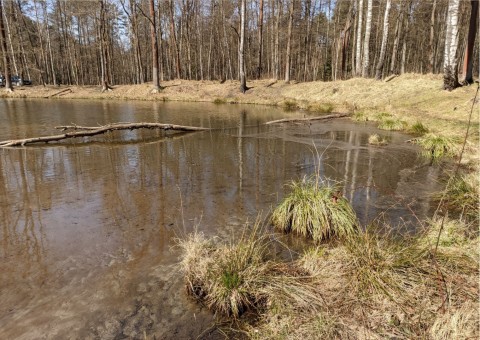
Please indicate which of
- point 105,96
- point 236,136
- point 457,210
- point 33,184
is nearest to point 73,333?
point 33,184

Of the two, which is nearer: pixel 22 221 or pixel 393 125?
pixel 22 221

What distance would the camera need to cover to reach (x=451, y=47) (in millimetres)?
13883

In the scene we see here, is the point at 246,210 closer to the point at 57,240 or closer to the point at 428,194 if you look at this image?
the point at 57,240

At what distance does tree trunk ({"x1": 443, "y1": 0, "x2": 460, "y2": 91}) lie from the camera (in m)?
13.5

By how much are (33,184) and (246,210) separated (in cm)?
463

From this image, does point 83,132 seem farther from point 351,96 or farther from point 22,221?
point 351,96

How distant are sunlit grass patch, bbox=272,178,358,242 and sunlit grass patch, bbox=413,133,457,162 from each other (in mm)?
5620

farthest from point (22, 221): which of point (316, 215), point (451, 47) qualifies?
point (451, 47)

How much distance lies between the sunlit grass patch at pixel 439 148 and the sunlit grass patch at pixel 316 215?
5620mm

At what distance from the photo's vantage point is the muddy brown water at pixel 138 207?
313cm

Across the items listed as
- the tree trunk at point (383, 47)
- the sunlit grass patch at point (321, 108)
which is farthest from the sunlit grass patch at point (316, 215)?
the tree trunk at point (383, 47)

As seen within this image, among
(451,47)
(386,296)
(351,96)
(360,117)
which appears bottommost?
(386,296)

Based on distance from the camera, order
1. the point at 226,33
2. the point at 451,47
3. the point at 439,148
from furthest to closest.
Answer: the point at 226,33
the point at 451,47
the point at 439,148

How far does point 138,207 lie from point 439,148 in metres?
8.27
